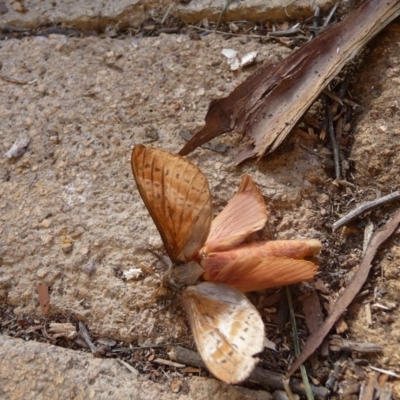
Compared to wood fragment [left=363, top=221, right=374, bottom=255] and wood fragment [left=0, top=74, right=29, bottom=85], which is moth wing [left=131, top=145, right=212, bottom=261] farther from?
wood fragment [left=0, top=74, right=29, bottom=85]

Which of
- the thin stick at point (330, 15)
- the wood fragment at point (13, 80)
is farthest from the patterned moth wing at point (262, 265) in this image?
the wood fragment at point (13, 80)

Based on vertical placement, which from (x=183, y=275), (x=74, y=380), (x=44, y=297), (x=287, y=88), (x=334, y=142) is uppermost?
(x=287, y=88)

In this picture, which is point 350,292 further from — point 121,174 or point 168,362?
point 121,174

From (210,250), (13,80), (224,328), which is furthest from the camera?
(13,80)

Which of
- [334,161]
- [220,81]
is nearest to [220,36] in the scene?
[220,81]

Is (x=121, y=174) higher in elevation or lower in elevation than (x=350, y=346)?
higher

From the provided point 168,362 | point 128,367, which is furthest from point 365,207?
point 128,367

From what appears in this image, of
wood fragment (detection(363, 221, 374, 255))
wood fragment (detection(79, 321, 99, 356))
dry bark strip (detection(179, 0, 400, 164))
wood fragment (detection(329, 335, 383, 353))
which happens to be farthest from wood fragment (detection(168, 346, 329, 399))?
dry bark strip (detection(179, 0, 400, 164))
